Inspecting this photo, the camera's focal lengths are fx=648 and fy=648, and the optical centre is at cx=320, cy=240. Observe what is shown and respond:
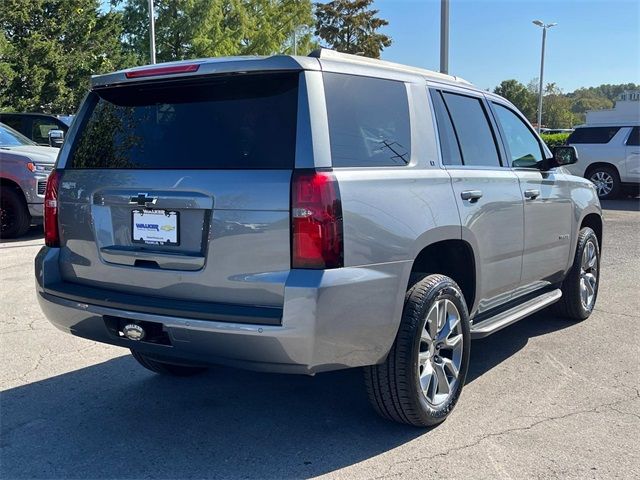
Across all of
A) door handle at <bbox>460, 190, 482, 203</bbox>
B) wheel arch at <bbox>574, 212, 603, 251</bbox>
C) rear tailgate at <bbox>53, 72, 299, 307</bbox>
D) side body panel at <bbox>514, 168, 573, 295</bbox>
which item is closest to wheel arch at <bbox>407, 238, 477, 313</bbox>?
door handle at <bbox>460, 190, 482, 203</bbox>

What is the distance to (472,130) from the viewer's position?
4.34m

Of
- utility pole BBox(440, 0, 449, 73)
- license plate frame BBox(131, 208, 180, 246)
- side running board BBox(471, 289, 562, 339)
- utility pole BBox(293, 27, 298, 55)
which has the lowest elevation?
side running board BBox(471, 289, 562, 339)

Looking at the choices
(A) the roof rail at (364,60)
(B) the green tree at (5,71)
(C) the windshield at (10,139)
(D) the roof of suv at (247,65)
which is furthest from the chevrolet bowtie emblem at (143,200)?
(B) the green tree at (5,71)

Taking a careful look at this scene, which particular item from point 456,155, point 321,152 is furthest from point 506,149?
point 321,152

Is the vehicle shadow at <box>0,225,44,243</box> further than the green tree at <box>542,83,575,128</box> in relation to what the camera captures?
No

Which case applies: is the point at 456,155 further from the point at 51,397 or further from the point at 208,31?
the point at 208,31

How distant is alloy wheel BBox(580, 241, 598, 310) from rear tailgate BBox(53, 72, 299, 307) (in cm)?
363

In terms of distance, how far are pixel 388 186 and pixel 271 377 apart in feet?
5.89

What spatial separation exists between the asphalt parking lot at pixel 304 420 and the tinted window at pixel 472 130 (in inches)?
58.3

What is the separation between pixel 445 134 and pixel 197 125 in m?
1.55

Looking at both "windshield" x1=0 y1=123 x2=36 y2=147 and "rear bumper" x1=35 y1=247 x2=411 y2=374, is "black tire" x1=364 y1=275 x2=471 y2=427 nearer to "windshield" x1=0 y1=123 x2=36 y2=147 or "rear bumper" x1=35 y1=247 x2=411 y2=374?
"rear bumper" x1=35 y1=247 x2=411 y2=374

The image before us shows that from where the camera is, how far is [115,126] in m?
3.61

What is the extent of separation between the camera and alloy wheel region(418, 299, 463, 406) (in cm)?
354

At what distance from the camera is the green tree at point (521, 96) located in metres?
82.1
